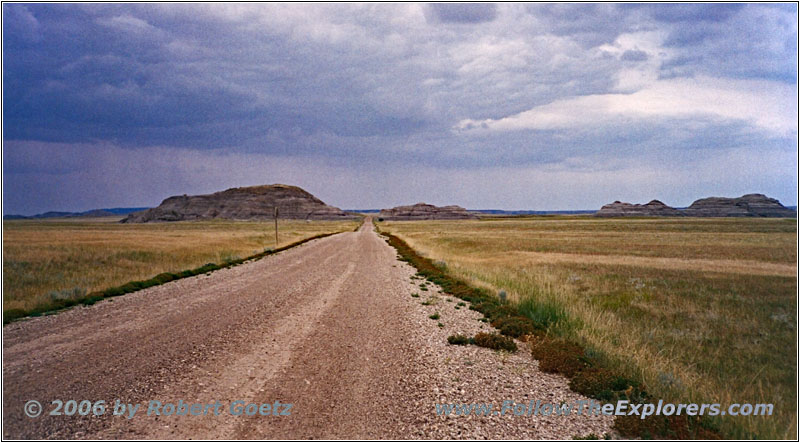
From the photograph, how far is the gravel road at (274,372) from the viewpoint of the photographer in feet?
16.8

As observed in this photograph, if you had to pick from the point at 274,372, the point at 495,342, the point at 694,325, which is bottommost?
the point at 694,325

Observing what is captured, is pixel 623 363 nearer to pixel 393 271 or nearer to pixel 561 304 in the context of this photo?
pixel 561 304

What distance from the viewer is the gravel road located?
5.12 m

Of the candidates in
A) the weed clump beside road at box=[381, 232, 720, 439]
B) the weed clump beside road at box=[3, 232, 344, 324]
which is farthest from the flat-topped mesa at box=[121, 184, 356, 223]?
the weed clump beside road at box=[381, 232, 720, 439]

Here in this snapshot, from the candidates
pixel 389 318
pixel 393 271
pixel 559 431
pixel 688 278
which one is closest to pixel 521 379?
pixel 559 431

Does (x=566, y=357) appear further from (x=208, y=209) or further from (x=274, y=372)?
(x=208, y=209)

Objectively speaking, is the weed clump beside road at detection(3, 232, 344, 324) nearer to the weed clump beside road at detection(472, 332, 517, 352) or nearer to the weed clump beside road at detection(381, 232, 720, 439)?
the weed clump beside road at detection(381, 232, 720, 439)

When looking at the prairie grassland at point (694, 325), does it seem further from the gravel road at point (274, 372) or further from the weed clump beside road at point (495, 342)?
the gravel road at point (274, 372)

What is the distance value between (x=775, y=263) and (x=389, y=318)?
27.4 metres

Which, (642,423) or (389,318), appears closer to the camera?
(642,423)

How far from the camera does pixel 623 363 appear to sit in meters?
7.35

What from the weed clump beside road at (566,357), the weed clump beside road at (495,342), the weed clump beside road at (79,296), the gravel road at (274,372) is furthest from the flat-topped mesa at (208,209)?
the weed clump beside road at (495,342)

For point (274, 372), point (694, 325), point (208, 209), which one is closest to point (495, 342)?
point (274, 372)

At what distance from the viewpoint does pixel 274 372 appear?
22.7ft
